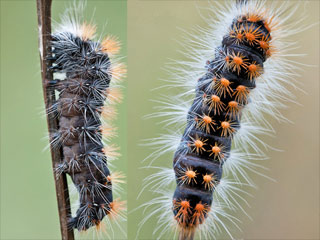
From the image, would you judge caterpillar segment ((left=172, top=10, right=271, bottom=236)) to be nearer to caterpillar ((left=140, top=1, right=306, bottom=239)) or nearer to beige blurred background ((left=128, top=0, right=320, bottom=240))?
caterpillar ((left=140, top=1, right=306, bottom=239))

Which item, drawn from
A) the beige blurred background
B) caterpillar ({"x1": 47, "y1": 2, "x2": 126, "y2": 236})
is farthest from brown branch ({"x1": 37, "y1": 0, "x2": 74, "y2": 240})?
the beige blurred background

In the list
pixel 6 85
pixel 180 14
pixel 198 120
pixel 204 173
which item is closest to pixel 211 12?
pixel 180 14

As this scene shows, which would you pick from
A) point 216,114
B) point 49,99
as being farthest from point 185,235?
point 49,99

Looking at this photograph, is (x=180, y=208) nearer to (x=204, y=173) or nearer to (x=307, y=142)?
(x=204, y=173)

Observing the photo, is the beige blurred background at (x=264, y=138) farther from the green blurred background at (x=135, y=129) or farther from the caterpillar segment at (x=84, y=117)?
the caterpillar segment at (x=84, y=117)

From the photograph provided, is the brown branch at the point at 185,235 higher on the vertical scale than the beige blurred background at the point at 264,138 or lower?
lower

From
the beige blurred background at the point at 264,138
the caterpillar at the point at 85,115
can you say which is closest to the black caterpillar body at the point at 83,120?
the caterpillar at the point at 85,115

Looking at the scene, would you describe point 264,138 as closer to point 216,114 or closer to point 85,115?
point 216,114
